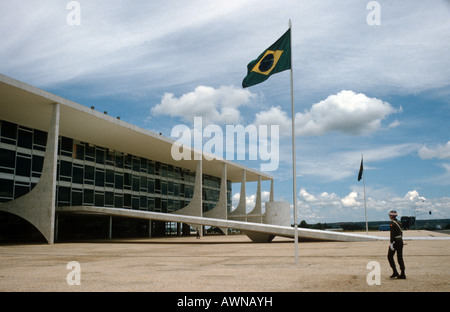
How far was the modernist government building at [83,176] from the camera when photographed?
31.7 metres

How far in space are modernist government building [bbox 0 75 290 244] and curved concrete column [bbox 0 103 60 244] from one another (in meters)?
0.08

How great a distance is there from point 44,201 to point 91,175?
12.0 metres

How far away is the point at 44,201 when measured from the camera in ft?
103

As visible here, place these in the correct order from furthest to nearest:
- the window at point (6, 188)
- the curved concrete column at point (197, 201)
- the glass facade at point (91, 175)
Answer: the curved concrete column at point (197, 201)
the glass facade at point (91, 175)
the window at point (6, 188)

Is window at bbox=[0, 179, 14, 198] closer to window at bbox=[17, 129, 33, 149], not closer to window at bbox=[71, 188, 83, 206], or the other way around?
window at bbox=[17, 129, 33, 149]

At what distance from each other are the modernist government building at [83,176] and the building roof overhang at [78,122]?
0.07 m

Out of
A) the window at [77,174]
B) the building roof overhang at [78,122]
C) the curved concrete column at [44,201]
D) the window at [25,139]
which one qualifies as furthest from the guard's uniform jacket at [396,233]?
the window at [77,174]

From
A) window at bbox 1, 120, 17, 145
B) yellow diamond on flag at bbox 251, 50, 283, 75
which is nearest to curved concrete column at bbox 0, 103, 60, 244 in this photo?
window at bbox 1, 120, 17, 145

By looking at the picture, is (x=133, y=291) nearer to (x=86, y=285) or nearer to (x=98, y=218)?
(x=86, y=285)

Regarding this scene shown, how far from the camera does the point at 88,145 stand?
43.7 m

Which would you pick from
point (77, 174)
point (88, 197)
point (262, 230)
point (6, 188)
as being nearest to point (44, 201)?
point (6, 188)

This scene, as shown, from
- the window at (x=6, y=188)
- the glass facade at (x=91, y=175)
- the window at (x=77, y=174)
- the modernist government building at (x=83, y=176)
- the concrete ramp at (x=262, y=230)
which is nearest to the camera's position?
the concrete ramp at (x=262, y=230)

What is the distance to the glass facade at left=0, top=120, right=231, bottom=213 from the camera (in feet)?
114

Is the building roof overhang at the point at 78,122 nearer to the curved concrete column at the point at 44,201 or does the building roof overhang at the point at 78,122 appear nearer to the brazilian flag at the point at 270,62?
the curved concrete column at the point at 44,201
